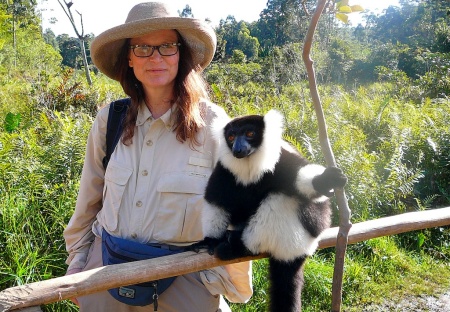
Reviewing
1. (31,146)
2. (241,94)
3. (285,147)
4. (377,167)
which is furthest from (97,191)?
(241,94)

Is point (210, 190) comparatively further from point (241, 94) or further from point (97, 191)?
point (241, 94)

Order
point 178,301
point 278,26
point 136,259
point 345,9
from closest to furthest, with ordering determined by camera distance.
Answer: point 345,9, point 136,259, point 178,301, point 278,26

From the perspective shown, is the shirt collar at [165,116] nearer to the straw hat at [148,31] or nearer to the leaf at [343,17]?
the straw hat at [148,31]

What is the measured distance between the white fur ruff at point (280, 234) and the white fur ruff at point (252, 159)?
207 mm

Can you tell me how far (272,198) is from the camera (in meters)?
2.09

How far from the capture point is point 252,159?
7.31 ft

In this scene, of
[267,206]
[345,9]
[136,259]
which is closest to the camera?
[345,9]

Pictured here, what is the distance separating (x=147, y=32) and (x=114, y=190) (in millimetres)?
797

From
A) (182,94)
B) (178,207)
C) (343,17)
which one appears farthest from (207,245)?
(343,17)

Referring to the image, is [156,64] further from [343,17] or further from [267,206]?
[343,17]

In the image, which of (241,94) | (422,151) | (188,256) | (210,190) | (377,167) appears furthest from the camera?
(241,94)

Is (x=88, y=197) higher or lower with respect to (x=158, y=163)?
lower

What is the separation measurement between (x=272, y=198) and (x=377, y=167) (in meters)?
4.08

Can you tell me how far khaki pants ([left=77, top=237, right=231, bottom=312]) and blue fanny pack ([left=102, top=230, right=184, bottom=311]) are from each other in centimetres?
6
